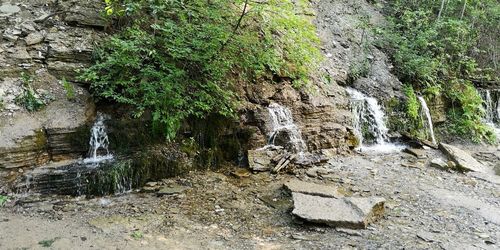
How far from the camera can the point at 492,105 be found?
11.4 meters

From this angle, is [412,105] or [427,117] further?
[427,117]

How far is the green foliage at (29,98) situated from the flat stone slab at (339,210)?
4.26m

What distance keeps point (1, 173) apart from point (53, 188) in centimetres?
69

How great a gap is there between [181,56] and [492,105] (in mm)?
10212

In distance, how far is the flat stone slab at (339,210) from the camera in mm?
4648

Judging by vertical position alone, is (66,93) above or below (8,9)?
below

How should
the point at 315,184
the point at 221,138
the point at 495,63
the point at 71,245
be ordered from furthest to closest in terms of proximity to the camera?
the point at 495,63 → the point at 221,138 → the point at 315,184 → the point at 71,245

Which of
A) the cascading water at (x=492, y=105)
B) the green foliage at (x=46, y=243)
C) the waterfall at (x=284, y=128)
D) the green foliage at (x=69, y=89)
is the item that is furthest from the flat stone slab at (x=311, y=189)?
the cascading water at (x=492, y=105)

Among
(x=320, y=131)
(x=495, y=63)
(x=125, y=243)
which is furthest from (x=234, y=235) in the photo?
(x=495, y=63)

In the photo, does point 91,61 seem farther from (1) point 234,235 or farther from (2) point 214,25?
(1) point 234,235

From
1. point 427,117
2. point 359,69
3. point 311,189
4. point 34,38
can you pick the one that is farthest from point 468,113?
point 34,38

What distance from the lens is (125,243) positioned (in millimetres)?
4164

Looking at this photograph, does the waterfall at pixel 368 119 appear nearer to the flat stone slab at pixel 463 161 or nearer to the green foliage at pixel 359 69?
the green foliage at pixel 359 69

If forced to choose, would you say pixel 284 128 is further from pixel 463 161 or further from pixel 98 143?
pixel 463 161
